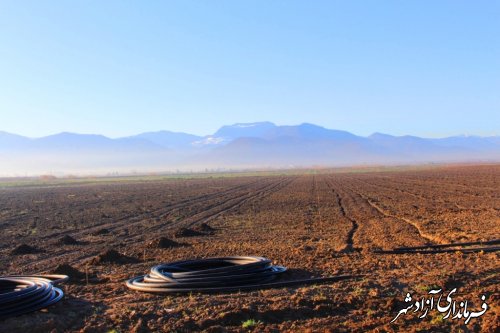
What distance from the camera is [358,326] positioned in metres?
6.22

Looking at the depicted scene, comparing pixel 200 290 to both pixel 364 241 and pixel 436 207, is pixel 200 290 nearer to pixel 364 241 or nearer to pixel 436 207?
pixel 364 241

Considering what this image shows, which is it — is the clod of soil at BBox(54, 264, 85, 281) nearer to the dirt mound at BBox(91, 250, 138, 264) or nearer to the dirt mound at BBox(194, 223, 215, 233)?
the dirt mound at BBox(91, 250, 138, 264)

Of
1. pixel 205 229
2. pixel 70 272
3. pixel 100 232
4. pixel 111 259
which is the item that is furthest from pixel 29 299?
pixel 100 232

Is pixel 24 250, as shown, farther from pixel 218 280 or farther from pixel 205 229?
pixel 218 280

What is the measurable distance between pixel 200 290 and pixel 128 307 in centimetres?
114

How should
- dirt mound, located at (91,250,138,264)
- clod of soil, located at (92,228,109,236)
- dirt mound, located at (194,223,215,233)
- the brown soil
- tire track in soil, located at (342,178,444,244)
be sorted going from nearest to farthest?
the brown soil < dirt mound, located at (91,250,138,264) < tire track in soil, located at (342,178,444,244) < dirt mound, located at (194,223,215,233) < clod of soil, located at (92,228,109,236)

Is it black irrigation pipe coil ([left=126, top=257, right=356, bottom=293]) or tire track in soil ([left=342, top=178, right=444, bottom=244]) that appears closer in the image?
black irrigation pipe coil ([left=126, top=257, right=356, bottom=293])

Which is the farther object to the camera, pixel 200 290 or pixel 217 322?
pixel 200 290

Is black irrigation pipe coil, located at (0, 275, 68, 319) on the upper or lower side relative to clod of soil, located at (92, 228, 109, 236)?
upper

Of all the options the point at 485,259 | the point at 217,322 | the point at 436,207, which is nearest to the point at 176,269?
the point at 217,322

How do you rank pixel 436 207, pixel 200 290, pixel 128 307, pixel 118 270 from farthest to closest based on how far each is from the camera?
pixel 436 207, pixel 118 270, pixel 200 290, pixel 128 307

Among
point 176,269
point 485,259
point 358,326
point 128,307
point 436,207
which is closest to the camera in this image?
point 358,326

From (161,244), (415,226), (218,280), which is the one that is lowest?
(415,226)

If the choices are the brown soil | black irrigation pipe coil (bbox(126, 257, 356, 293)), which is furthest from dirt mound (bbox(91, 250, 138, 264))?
black irrigation pipe coil (bbox(126, 257, 356, 293))
